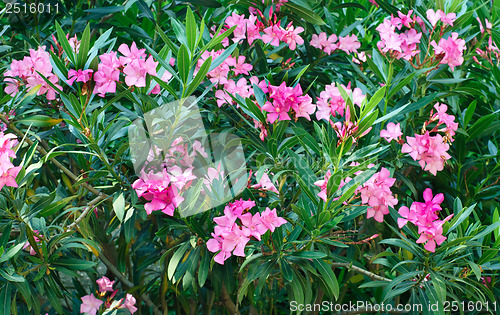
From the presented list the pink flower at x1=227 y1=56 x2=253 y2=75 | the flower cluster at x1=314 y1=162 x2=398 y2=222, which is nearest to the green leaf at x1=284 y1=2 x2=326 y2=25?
the pink flower at x1=227 y1=56 x2=253 y2=75

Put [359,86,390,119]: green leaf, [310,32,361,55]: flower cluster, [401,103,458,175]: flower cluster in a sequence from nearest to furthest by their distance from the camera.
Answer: [359,86,390,119]: green leaf → [401,103,458,175]: flower cluster → [310,32,361,55]: flower cluster

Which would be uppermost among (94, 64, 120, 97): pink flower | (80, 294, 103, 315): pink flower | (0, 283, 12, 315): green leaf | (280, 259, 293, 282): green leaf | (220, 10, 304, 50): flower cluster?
(220, 10, 304, 50): flower cluster

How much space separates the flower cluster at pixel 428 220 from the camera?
3.90 ft

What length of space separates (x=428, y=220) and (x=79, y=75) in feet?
3.21

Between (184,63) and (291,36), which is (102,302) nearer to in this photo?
(184,63)

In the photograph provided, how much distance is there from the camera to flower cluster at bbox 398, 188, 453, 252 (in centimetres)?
119

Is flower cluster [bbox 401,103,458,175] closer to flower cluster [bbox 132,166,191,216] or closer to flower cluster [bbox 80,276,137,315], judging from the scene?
flower cluster [bbox 132,166,191,216]

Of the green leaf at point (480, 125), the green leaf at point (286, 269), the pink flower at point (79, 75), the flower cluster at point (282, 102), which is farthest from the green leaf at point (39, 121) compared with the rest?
the green leaf at point (480, 125)

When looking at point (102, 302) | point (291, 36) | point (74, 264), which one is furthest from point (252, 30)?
point (102, 302)

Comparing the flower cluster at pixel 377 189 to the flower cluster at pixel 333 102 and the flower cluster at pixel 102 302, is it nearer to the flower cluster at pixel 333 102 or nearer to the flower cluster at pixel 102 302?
the flower cluster at pixel 333 102

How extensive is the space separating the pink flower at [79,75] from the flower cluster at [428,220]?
90cm

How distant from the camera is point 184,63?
118 centimetres

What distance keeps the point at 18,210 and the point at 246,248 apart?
0.60 meters

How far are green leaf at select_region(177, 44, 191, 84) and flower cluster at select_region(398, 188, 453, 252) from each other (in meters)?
0.68
